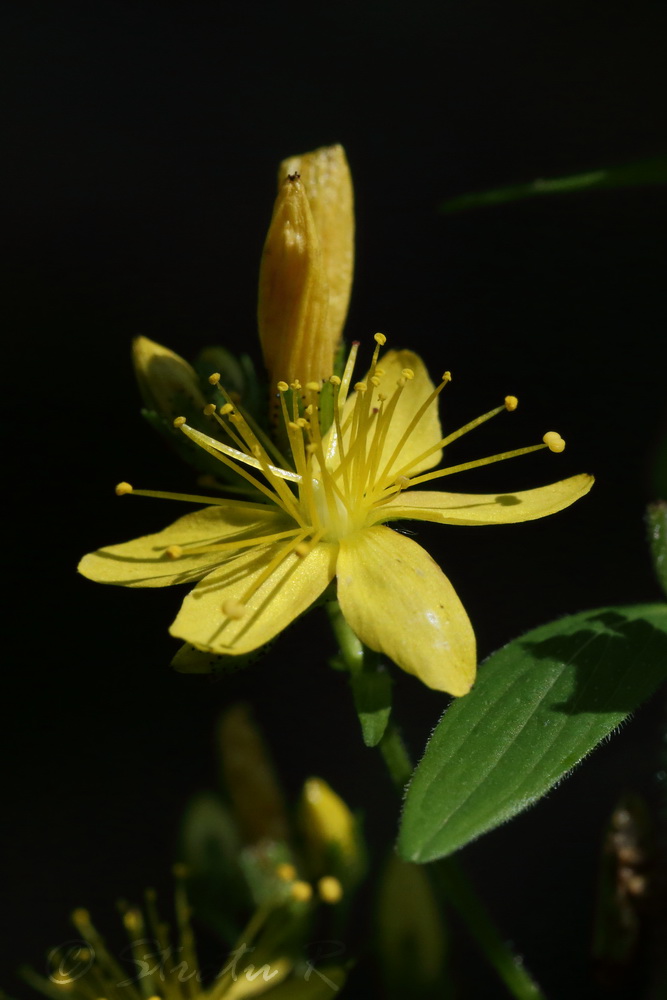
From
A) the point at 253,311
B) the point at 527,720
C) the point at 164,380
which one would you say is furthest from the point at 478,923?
the point at 253,311

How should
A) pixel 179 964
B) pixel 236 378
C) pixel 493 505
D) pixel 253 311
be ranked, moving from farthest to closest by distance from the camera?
pixel 253 311 < pixel 179 964 < pixel 236 378 < pixel 493 505

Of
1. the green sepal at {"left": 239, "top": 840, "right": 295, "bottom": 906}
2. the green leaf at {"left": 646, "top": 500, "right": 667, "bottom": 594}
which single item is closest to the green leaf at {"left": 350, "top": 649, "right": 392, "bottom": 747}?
the green leaf at {"left": 646, "top": 500, "right": 667, "bottom": 594}

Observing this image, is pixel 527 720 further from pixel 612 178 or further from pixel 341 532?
pixel 612 178

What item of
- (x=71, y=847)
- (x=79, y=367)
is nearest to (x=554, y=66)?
(x=79, y=367)

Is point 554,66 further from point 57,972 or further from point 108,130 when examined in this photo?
point 57,972

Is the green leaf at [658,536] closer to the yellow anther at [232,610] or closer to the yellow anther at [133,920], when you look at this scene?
the yellow anther at [232,610]

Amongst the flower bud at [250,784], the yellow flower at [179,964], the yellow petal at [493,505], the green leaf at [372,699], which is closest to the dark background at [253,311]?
the flower bud at [250,784]
